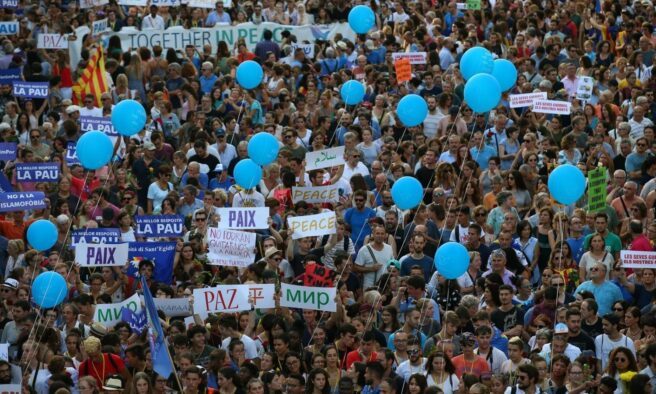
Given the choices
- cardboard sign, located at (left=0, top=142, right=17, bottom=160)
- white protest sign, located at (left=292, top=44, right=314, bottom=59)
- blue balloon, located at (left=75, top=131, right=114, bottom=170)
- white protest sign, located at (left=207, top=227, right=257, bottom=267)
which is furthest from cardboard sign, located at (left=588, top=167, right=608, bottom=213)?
white protest sign, located at (left=292, top=44, right=314, bottom=59)

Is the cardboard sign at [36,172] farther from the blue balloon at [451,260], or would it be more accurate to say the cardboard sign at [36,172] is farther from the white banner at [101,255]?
the blue balloon at [451,260]

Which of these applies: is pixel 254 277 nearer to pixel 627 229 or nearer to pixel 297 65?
pixel 627 229

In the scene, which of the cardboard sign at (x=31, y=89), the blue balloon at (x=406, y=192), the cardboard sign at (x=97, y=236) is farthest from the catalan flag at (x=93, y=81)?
the blue balloon at (x=406, y=192)

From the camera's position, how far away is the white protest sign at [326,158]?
782 inches

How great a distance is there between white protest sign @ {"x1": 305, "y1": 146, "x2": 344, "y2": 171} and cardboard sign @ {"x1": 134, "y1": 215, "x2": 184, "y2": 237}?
194 cm

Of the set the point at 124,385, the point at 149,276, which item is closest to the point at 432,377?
the point at 124,385

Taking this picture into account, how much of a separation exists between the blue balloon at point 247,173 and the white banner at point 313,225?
1191 millimetres

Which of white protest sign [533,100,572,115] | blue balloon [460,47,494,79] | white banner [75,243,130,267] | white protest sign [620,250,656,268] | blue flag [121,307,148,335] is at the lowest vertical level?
blue flag [121,307,148,335]

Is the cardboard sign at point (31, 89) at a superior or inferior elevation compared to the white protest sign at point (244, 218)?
superior

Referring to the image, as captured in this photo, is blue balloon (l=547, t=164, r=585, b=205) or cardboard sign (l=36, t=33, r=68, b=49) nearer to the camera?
blue balloon (l=547, t=164, r=585, b=205)

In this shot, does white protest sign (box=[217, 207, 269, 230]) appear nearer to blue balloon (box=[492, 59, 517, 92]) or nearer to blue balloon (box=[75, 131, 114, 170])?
blue balloon (box=[75, 131, 114, 170])

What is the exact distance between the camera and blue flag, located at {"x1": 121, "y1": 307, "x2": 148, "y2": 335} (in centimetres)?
1678

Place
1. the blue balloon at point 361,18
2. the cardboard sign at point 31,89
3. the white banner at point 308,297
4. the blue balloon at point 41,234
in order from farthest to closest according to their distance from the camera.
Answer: the blue balloon at point 361,18, the cardboard sign at point 31,89, the blue balloon at point 41,234, the white banner at point 308,297

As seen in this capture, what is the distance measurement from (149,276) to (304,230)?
1.64 meters
